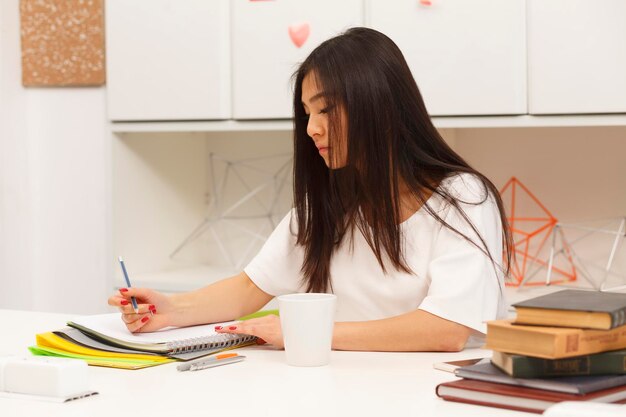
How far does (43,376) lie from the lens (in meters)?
1.26

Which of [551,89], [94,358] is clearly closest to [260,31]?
[551,89]

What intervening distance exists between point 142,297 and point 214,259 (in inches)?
65.5

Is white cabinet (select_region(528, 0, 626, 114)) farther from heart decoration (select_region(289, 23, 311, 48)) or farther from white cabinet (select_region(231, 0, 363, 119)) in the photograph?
heart decoration (select_region(289, 23, 311, 48))

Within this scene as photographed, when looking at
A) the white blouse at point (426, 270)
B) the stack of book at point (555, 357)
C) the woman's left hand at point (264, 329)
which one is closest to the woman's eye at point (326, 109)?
the white blouse at point (426, 270)

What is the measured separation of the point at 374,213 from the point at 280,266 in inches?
10.5

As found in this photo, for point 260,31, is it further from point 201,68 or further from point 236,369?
point 236,369

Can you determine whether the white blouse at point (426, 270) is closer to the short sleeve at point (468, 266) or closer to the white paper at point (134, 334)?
the short sleeve at point (468, 266)

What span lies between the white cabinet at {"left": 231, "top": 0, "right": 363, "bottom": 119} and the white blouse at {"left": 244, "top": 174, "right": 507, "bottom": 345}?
0.85 meters

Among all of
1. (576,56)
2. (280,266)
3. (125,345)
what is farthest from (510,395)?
(576,56)

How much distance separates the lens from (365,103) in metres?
1.83

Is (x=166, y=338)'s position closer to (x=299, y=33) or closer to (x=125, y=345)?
(x=125, y=345)

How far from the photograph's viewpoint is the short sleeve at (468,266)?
1665 millimetres

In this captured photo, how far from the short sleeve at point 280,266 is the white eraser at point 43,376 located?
2.49ft

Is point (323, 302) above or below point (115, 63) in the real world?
below
